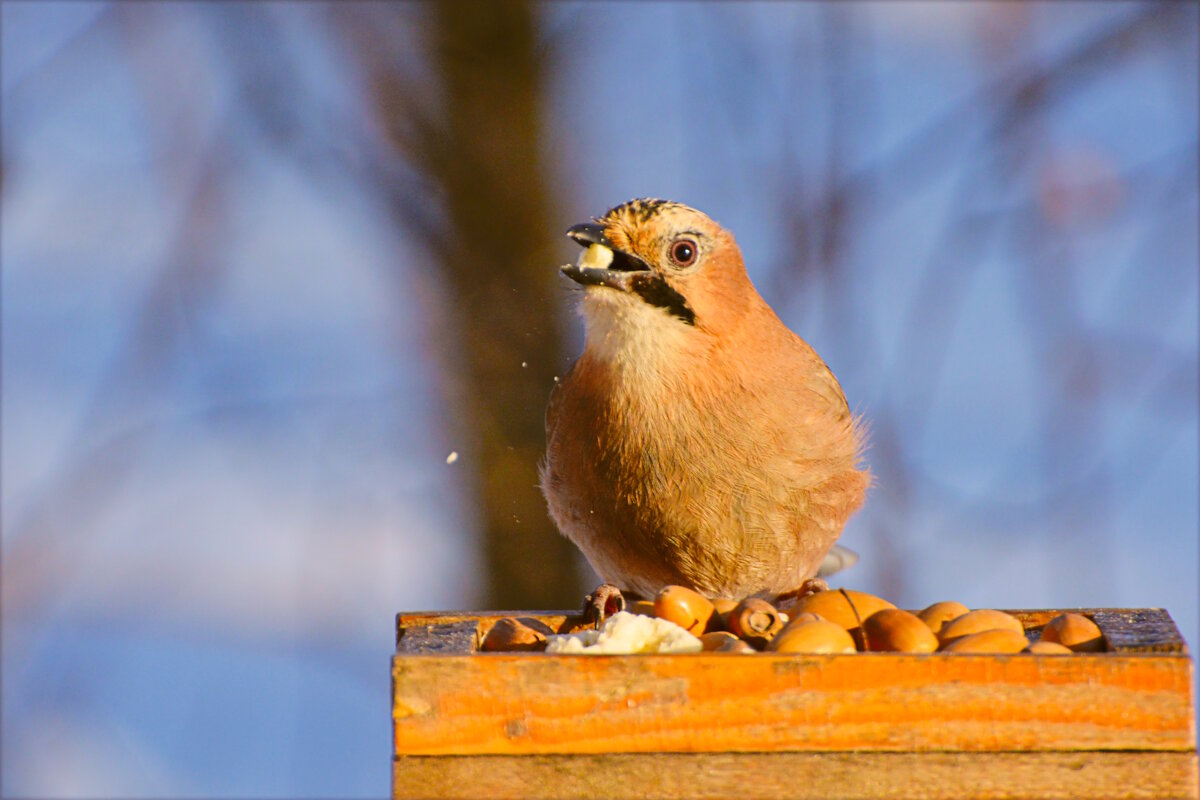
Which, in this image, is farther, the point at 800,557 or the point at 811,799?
the point at 800,557

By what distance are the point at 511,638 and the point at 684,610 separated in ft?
1.12

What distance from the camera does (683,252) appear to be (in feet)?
11.7

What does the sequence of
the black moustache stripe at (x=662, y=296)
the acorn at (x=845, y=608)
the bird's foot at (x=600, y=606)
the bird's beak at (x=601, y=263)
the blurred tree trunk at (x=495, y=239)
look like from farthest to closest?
the blurred tree trunk at (x=495, y=239) < the black moustache stripe at (x=662, y=296) < the bird's beak at (x=601, y=263) < the bird's foot at (x=600, y=606) < the acorn at (x=845, y=608)

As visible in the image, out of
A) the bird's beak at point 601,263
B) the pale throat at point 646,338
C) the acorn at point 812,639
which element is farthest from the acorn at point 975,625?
the bird's beak at point 601,263

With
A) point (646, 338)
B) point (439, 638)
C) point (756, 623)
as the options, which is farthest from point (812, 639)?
point (646, 338)

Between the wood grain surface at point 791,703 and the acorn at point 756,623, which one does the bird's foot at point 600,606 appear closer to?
the acorn at point 756,623

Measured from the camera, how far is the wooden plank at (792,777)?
2379mm

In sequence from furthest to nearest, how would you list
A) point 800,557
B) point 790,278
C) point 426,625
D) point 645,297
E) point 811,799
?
1. point 790,278
2. point 800,557
3. point 645,297
4. point 426,625
5. point 811,799

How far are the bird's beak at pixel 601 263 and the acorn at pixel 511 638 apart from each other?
848mm

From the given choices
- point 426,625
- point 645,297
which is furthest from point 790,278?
point 426,625

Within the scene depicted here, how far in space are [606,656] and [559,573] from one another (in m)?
3.38

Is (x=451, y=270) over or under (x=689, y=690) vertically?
over

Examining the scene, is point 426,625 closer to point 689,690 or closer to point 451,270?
point 689,690

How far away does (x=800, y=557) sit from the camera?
3.80 m
